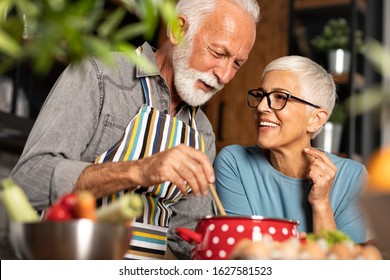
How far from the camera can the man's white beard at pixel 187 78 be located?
1.87m

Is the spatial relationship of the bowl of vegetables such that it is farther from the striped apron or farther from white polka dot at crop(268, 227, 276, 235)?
the striped apron

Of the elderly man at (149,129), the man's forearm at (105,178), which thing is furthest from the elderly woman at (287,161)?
the man's forearm at (105,178)

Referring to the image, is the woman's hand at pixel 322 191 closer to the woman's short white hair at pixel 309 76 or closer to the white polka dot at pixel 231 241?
the woman's short white hair at pixel 309 76

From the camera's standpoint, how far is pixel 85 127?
1621mm

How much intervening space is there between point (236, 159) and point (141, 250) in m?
0.53

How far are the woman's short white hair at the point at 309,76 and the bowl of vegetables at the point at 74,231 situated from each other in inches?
49.4

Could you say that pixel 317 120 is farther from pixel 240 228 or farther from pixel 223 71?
pixel 240 228

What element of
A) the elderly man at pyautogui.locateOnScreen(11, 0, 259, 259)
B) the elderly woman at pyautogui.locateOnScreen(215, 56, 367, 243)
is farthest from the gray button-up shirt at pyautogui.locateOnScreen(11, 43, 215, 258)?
the elderly woman at pyautogui.locateOnScreen(215, 56, 367, 243)

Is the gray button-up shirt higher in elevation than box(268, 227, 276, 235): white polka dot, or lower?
higher

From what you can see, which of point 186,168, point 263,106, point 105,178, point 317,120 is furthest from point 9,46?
point 317,120

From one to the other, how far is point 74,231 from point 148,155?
917mm

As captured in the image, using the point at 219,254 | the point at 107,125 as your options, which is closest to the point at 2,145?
the point at 107,125

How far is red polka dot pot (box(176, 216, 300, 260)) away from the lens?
1026 millimetres

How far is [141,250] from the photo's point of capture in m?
1.65
